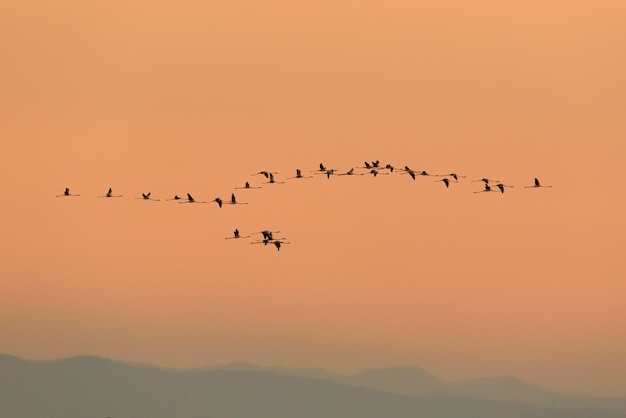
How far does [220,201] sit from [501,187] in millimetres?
17312

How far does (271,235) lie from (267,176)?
3.73 meters

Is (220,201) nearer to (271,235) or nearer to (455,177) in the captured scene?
(271,235)

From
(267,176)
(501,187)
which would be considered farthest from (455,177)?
(267,176)

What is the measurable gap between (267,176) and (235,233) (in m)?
3.95

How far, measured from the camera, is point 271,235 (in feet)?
424

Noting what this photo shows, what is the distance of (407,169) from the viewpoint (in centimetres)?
13462

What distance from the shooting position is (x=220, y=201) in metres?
131

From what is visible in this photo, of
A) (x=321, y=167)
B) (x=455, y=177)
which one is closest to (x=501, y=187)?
(x=455, y=177)

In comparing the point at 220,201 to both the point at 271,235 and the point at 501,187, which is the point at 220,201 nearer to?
the point at 271,235

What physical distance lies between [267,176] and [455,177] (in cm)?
1185

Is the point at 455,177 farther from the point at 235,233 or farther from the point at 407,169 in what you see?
the point at 235,233

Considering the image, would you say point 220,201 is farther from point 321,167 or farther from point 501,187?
point 501,187

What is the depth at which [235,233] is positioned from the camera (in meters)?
130

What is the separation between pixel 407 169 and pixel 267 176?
9577 millimetres
